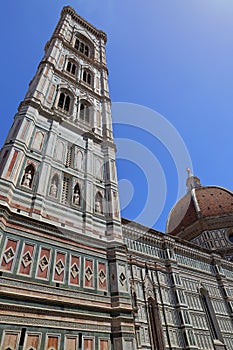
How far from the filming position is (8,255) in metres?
7.25

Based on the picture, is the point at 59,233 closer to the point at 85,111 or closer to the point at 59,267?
the point at 59,267

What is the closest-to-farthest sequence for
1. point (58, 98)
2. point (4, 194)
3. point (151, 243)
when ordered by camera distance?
point (4, 194), point (58, 98), point (151, 243)

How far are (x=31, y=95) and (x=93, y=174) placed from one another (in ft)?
18.9

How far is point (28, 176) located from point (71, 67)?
12.8 meters

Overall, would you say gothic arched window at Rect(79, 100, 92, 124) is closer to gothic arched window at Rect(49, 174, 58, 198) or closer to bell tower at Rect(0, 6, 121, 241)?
bell tower at Rect(0, 6, 121, 241)

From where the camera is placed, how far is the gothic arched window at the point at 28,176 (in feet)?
31.4

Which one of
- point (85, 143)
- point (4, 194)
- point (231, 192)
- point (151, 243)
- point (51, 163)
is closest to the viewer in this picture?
point (4, 194)

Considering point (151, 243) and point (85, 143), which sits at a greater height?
point (85, 143)

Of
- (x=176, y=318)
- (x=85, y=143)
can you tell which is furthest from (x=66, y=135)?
(x=176, y=318)

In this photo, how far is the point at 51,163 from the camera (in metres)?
11.2

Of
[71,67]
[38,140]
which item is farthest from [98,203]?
[71,67]

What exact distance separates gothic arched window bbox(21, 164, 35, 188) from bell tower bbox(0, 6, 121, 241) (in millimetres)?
41

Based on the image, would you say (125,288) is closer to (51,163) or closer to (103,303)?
(103,303)

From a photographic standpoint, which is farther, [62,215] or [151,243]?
[151,243]
